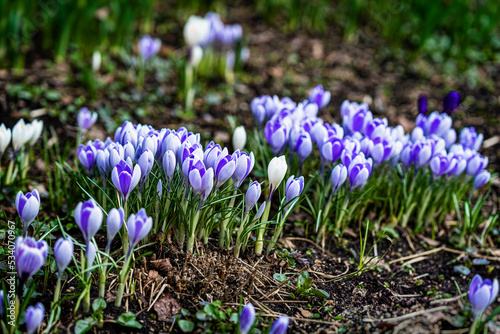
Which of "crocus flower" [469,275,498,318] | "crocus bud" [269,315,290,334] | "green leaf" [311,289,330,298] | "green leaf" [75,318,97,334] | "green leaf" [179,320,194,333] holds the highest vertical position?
"crocus flower" [469,275,498,318]

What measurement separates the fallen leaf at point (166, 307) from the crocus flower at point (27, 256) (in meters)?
0.49

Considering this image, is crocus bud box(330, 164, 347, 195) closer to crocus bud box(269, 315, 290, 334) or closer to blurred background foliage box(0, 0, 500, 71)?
crocus bud box(269, 315, 290, 334)

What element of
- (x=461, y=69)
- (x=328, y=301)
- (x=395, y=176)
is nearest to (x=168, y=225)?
(x=328, y=301)

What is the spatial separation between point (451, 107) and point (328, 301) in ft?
4.97

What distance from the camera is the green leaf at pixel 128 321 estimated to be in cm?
169

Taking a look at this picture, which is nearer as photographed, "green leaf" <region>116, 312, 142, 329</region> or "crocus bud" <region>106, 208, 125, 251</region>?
"crocus bud" <region>106, 208, 125, 251</region>

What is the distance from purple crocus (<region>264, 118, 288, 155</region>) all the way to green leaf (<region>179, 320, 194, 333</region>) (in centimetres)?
91

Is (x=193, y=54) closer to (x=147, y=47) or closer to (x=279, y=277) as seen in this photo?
(x=147, y=47)

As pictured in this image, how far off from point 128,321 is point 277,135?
1.03 m

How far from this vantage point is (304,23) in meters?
5.05

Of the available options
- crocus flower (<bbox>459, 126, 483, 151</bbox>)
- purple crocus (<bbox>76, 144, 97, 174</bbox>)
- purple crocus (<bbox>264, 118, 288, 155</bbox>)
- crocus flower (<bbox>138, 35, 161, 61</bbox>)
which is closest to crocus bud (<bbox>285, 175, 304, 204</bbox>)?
purple crocus (<bbox>264, 118, 288, 155</bbox>)

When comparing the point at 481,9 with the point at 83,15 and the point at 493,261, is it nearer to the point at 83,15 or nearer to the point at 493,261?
the point at 493,261

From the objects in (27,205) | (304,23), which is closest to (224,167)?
(27,205)

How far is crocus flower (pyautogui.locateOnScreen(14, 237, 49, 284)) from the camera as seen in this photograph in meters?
1.48
